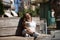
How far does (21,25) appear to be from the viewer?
8164mm

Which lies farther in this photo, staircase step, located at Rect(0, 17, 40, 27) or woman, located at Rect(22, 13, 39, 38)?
staircase step, located at Rect(0, 17, 40, 27)

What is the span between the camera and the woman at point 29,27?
25.7 feet

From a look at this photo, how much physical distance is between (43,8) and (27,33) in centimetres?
3466

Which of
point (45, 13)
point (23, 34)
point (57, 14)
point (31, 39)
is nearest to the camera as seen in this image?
point (31, 39)

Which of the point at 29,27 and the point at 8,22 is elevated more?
the point at 8,22

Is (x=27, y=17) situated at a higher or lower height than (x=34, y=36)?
higher

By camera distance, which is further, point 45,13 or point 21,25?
point 45,13

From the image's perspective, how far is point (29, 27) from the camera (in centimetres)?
820

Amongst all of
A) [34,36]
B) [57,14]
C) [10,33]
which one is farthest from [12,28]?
[57,14]

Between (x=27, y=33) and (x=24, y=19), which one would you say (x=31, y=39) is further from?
(x=24, y=19)

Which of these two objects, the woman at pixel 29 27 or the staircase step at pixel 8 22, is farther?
the staircase step at pixel 8 22

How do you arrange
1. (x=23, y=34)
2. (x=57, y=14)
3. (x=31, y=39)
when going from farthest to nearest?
(x=57, y=14) < (x=23, y=34) < (x=31, y=39)

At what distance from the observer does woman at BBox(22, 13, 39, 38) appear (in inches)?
309

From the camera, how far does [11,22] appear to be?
8.15m
